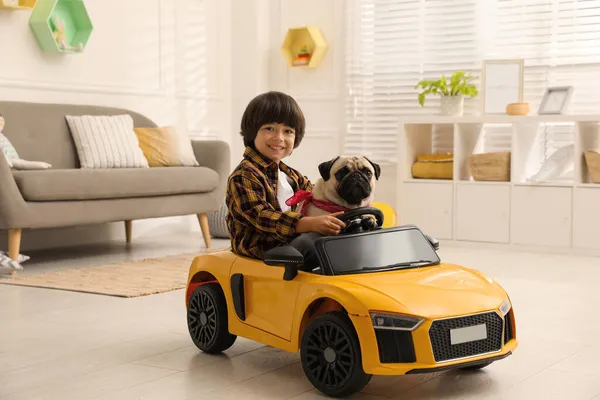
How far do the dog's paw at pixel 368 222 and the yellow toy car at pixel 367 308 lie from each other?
0.02 m

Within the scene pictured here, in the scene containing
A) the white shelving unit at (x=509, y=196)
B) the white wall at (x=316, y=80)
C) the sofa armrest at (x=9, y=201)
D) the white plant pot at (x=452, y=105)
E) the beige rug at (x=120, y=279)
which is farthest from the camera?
the white wall at (x=316, y=80)

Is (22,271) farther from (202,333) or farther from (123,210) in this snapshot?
(202,333)

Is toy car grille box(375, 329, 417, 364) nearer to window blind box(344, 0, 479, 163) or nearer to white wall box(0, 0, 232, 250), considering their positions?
white wall box(0, 0, 232, 250)

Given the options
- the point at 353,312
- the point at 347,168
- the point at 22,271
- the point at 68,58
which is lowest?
the point at 22,271

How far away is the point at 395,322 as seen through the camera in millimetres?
1863

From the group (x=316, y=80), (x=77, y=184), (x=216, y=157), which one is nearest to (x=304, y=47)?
(x=316, y=80)

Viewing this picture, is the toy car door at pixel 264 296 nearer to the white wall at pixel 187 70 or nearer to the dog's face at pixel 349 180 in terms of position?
the dog's face at pixel 349 180

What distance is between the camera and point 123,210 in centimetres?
454

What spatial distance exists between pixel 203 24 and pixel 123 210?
224 cm

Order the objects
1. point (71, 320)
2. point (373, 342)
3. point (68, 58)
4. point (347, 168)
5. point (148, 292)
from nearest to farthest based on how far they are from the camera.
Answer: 1. point (373, 342)
2. point (347, 168)
3. point (71, 320)
4. point (148, 292)
5. point (68, 58)

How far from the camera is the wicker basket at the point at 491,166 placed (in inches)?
205

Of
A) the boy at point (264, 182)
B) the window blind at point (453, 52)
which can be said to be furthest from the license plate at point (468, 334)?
the window blind at point (453, 52)

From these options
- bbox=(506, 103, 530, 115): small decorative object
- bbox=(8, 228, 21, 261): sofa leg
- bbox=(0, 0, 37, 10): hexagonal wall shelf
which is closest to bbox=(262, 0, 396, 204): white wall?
bbox=(506, 103, 530, 115): small decorative object

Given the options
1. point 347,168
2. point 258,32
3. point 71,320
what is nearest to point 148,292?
point 71,320
